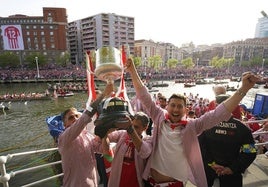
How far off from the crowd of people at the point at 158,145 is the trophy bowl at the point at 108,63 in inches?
6.1

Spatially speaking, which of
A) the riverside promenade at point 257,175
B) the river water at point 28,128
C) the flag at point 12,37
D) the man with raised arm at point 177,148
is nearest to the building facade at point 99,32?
the flag at point 12,37

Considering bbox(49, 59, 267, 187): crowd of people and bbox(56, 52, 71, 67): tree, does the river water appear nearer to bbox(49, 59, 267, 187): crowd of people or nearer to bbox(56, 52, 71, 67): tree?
bbox(49, 59, 267, 187): crowd of people

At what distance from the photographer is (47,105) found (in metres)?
28.8

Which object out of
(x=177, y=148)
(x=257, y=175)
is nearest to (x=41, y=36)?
(x=257, y=175)

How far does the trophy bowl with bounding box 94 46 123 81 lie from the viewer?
2322 millimetres

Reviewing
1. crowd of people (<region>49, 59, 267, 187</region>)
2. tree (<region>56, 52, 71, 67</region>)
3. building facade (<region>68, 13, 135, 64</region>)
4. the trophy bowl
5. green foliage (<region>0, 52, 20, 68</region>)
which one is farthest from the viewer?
building facade (<region>68, 13, 135, 64</region>)

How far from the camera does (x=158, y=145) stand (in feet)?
8.02

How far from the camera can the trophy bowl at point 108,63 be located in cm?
232

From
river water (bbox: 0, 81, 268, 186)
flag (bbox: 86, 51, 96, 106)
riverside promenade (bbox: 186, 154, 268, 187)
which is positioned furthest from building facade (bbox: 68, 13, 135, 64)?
flag (bbox: 86, 51, 96, 106)

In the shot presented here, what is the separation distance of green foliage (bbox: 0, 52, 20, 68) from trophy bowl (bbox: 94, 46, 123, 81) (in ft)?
262

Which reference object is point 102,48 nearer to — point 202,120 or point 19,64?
point 202,120

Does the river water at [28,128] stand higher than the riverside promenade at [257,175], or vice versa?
the riverside promenade at [257,175]

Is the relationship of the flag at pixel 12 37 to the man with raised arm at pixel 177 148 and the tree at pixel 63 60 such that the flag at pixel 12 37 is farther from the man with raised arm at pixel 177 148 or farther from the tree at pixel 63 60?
the man with raised arm at pixel 177 148

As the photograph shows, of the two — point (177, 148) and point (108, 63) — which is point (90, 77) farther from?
point (177, 148)
